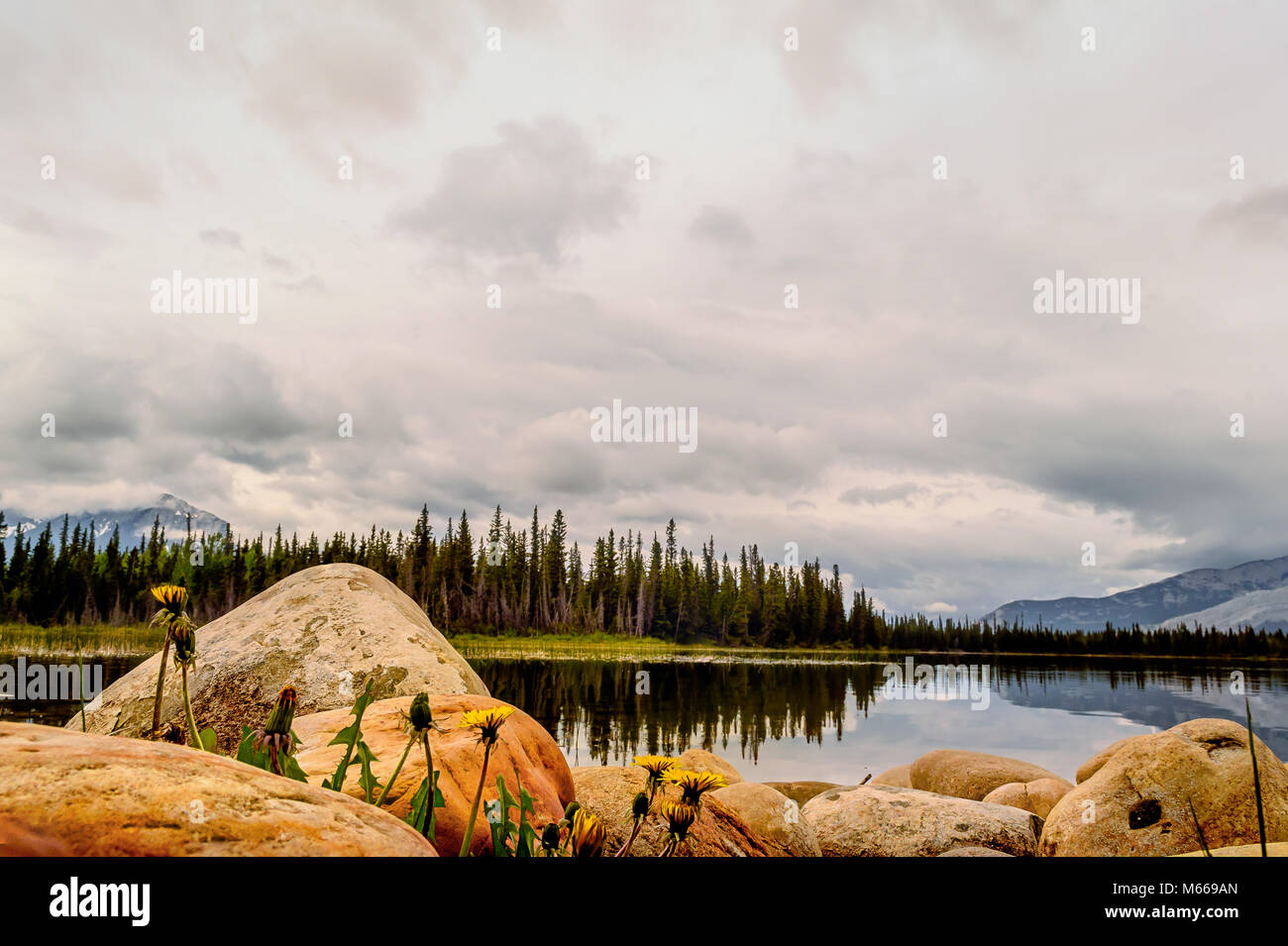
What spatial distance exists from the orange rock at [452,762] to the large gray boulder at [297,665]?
74.6 inches

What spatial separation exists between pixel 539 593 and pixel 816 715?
90.6m

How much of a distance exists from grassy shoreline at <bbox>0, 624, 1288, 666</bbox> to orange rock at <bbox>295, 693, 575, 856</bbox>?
130cm

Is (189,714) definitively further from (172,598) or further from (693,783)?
(693,783)

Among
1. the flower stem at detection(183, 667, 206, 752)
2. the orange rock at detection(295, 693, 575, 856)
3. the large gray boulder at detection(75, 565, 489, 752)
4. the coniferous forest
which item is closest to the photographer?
the flower stem at detection(183, 667, 206, 752)

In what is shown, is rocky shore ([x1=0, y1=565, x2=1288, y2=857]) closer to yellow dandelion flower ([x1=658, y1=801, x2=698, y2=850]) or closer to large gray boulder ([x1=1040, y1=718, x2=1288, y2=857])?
large gray boulder ([x1=1040, y1=718, x2=1288, y2=857])

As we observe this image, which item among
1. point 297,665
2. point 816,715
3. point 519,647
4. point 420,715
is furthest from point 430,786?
point 519,647

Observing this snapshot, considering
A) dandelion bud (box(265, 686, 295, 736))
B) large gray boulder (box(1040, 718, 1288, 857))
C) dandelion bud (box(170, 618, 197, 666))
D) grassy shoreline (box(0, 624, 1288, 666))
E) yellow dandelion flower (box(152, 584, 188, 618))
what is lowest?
grassy shoreline (box(0, 624, 1288, 666))

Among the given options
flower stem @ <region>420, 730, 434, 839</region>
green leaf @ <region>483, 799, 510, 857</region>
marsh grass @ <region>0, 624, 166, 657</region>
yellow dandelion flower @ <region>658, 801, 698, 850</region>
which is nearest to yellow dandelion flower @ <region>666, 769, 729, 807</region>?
yellow dandelion flower @ <region>658, 801, 698, 850</region>

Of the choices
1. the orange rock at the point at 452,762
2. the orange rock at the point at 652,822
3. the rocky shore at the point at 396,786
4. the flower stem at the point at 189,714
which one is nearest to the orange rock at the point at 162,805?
the rocky shore at the point at 396,786

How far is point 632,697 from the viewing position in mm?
30188

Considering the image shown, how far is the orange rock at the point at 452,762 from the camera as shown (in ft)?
11.1

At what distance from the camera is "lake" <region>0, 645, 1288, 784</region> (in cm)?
1906
